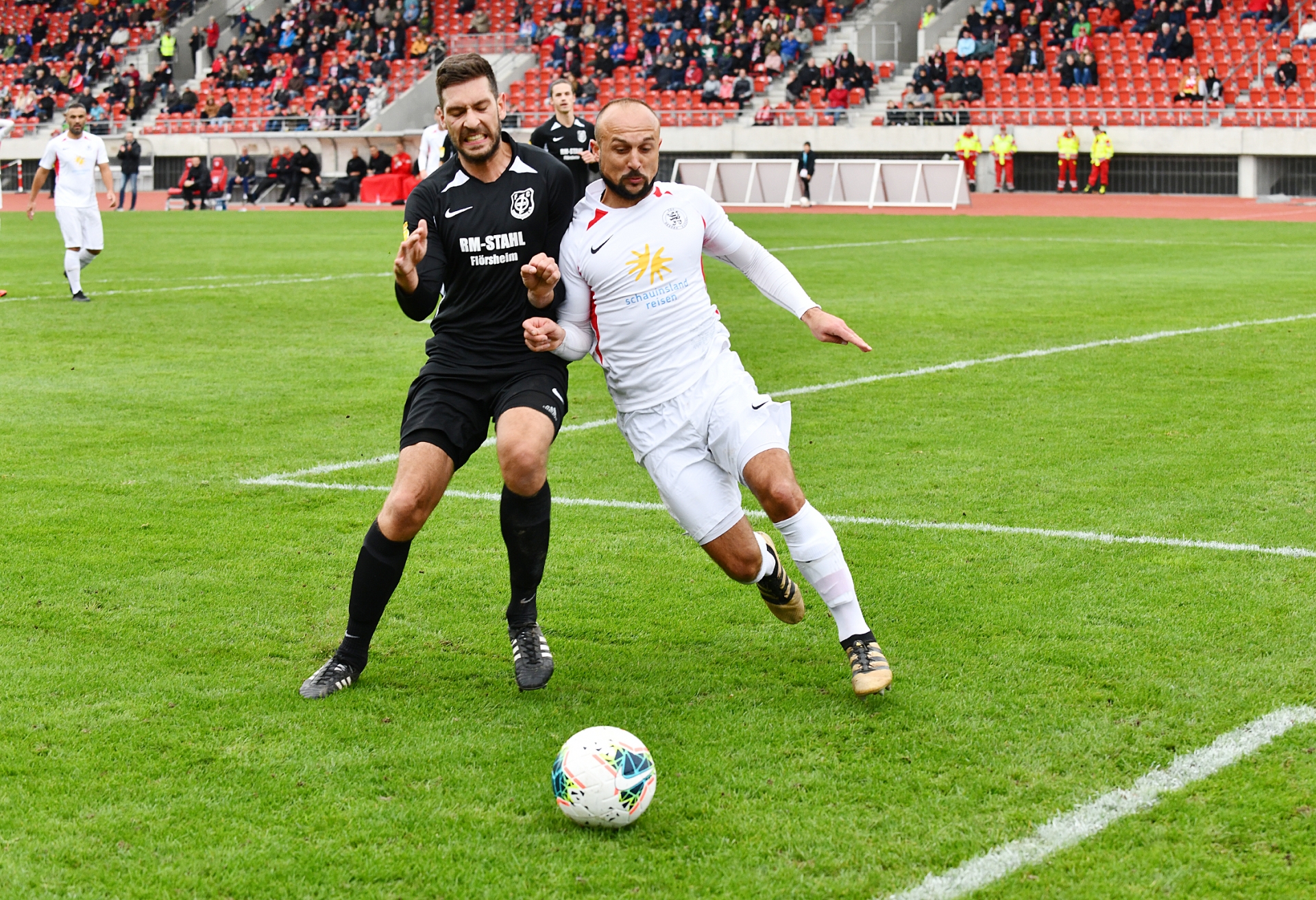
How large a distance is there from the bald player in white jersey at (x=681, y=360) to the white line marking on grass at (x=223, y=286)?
44.0 ft

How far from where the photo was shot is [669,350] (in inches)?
192

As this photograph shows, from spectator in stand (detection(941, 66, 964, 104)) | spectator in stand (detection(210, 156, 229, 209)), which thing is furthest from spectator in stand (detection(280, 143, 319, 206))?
spectator in stand (detection(941, 66, 964, 104))

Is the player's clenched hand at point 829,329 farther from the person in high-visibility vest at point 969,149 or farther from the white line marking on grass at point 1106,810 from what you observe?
the person in high-visibility vest at point 969,149

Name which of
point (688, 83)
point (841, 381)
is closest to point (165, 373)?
point (841, 381)

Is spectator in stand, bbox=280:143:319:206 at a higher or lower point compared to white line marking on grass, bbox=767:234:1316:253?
higher

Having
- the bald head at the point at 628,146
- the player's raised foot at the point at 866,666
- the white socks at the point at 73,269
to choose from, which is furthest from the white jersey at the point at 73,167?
the player's raised foot at the point at 866,666

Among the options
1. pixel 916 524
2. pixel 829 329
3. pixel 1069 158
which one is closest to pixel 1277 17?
pixel 1069 158

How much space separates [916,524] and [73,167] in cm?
1291

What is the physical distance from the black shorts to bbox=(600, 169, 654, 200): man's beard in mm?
630

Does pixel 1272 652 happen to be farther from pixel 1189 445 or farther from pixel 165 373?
pixel 165 373

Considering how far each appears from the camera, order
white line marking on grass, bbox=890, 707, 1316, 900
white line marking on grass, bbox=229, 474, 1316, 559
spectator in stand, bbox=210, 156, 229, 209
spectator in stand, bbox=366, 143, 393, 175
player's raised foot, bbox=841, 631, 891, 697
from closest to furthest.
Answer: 1. white line marking on grass, bbox=890, 707, 1316, 900
2. player's raised foot, bbox=841, 631, 891, 697
3. white line marking on grass, bbox=229, 474, 1316, 559
4. spectator in stand, bbox=210, 156, 229, 209
5. spectator in stand, bbox=366, 143, 393, 175

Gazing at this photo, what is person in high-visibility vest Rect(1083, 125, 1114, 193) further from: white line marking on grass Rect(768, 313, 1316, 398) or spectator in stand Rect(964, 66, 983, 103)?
white line marking on grass Rect(768, 313, 1316, 398)

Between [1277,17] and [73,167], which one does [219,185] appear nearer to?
[73,167]

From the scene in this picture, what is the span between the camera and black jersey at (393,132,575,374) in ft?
16.2
